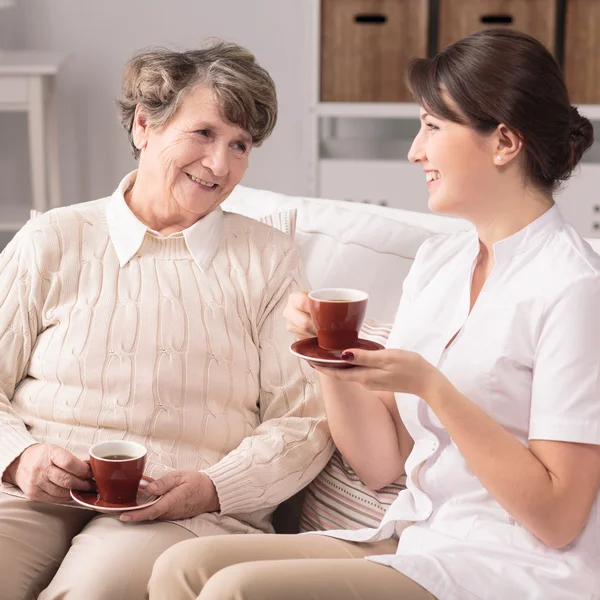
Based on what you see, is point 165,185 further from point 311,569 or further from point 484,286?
point 311,569

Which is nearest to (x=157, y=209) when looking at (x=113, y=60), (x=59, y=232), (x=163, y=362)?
(x=59, y=232)

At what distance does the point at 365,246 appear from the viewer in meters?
2.00

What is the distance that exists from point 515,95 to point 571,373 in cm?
38

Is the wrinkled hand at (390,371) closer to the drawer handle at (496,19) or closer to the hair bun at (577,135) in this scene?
the hair bun at (577,135)

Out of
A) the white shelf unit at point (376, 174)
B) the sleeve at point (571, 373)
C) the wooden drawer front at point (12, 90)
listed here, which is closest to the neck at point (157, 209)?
the sleeve at point (571, 373)

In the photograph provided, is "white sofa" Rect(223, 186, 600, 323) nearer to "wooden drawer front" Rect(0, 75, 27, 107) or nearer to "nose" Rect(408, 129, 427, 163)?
"nose" Rect(408, 129, 427, 163)

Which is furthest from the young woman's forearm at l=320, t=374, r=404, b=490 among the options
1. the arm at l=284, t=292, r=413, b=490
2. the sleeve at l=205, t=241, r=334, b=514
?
A: the sleeve at l=205, t=241, r=334, b=514

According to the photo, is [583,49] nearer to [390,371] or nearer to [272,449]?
[272,449]

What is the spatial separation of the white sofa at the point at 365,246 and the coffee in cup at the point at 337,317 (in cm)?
60

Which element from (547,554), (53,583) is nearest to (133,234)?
(53,583)

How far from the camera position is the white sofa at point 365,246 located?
1952 millimetres

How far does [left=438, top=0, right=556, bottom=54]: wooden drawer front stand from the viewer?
3.16 metres

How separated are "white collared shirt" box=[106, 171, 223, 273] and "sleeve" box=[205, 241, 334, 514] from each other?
133 millimetres

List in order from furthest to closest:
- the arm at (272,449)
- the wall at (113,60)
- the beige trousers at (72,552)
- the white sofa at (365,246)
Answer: the wall at (113,60)
the white sofa at (365,246)
the arm at (272,449)
the beige trousers at (72,552)
